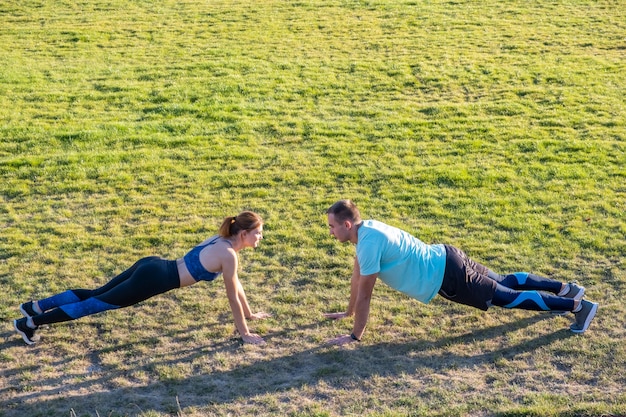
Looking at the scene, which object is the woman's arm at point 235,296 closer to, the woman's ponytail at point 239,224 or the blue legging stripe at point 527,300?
the woman's ponytail at point 239,224

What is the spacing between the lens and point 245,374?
6855 millimetres

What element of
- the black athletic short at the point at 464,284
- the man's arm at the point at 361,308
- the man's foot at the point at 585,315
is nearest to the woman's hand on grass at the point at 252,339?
the man's arm at the point at 361,308

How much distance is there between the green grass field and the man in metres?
0.34

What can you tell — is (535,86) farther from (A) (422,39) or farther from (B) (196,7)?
(B) (196,7)

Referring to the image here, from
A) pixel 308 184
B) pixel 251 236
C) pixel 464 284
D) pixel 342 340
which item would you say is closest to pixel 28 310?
pixel 251 236

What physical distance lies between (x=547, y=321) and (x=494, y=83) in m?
9.03

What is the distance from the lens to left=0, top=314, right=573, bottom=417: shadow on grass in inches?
252

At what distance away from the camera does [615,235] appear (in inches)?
379

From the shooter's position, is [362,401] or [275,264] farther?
[275,264]

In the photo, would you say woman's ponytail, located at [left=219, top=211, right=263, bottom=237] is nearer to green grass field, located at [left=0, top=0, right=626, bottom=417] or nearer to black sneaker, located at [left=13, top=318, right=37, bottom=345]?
green grass field, located at [left=0, top=0, right=626, bottom=417]

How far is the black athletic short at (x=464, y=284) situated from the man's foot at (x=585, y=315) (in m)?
0.99

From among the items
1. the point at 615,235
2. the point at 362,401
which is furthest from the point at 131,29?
the point at 362,401

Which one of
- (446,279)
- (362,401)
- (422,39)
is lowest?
(362,401)

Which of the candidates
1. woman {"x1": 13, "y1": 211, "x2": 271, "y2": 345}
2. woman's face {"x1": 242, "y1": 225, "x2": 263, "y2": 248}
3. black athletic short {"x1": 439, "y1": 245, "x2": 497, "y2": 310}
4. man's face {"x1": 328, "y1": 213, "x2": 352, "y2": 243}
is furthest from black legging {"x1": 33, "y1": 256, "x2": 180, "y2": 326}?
black athletic short {"x1": 439, "y1": 245, "x2": 497, "y2": 310}
